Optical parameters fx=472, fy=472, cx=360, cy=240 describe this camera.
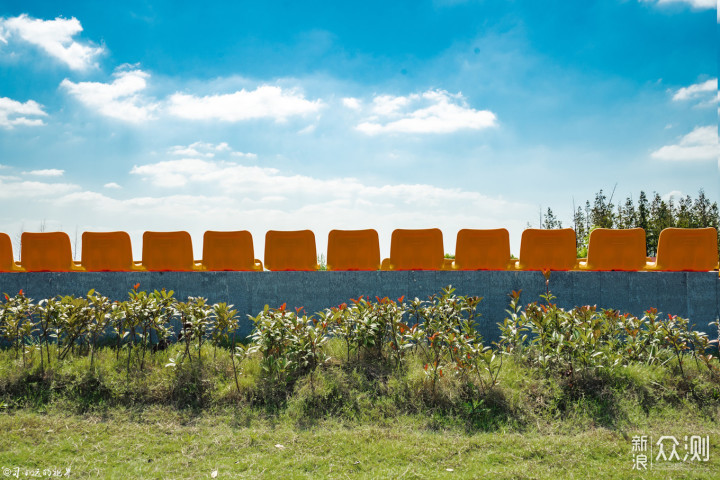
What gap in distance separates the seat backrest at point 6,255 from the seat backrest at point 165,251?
2338mm

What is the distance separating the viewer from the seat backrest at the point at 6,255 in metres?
7.77

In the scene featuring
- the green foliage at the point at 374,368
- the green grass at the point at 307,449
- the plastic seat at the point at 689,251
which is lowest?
the green grass at the point at 307,449

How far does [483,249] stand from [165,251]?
504cm

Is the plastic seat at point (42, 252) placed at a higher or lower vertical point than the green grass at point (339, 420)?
higher

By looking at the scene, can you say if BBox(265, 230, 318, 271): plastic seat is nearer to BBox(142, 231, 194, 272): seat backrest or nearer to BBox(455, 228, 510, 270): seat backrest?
BBox(142, 231, 194, 272): seat backrest

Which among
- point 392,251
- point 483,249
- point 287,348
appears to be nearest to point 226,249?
point 392,251

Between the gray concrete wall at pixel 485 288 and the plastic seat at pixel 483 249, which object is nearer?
the gray concrete wall at pixel 485 288

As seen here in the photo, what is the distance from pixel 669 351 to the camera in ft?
17.2

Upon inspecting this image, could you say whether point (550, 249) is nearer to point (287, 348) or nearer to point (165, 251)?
point (287, 348)

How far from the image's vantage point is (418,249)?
7398mm

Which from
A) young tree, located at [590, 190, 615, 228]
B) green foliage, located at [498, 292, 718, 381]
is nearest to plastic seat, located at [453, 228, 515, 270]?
green foliage, located at [498, 292, 718, 381]

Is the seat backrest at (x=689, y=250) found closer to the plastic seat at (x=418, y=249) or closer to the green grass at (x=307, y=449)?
the plastic seat at (x=418, y=249)

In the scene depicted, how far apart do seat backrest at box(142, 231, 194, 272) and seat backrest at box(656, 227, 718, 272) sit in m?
7.44

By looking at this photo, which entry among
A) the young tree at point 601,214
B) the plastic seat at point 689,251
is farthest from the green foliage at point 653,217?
the plastic seat at point 689,251
